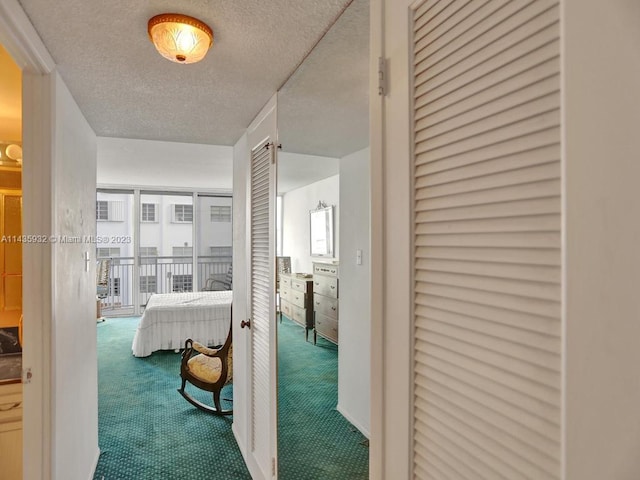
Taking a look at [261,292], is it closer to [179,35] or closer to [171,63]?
[171,63]

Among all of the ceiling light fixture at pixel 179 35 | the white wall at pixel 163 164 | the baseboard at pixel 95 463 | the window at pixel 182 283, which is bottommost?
the baseboard at pixel 95 463

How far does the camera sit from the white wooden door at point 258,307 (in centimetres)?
194

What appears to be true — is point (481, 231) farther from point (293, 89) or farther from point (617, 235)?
point (293, 89)

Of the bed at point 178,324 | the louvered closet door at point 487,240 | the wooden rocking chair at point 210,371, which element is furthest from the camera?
the bed at point 178,324

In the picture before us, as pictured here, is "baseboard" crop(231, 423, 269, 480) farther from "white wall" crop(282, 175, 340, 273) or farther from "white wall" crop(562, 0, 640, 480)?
"white wall" crop(562, 0, 640, 480)

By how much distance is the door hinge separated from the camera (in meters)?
0.93

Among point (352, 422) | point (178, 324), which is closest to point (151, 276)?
point (178, 324)

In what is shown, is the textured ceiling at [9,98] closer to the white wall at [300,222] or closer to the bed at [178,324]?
the white wall at [300,222]

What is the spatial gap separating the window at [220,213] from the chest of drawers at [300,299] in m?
4.41

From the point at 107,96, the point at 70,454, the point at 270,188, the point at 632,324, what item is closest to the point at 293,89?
the point at 270,188

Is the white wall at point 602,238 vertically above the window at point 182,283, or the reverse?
the white wall at point 602,238

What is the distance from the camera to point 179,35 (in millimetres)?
1290

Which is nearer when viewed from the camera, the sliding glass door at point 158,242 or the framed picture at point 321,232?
the framed picture at point 321,232

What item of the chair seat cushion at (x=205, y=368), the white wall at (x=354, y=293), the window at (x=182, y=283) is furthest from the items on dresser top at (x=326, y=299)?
the window at (x=182, y=283)
